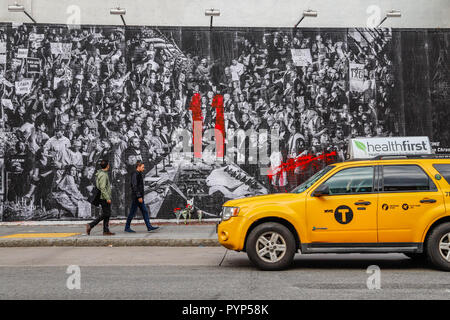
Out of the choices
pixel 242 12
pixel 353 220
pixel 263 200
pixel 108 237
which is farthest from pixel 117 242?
pixel 242 12

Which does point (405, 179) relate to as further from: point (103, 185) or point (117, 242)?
point (103, 185)

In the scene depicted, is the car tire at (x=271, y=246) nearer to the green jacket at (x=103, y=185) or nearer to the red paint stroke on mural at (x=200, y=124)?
the green jacket at (x=103, y=185)

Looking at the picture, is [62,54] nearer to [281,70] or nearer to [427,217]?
[281,70]

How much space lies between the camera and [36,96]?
1786 cm

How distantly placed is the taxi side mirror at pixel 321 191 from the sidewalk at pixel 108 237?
15.9ft

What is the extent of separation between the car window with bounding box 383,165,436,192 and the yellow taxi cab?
15 millimetres

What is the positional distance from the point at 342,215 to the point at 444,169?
192 centimetres

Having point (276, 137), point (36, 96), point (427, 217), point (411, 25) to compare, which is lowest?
point (427, 217)

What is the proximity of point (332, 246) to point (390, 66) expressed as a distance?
11.7m

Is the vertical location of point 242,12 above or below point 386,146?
above

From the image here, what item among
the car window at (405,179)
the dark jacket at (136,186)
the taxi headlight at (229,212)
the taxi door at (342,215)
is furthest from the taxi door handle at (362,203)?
the dark jacket at (136,186)

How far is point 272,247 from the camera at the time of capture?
28.3 ft

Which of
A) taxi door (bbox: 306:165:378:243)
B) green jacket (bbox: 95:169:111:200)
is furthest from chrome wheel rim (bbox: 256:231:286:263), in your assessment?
green jacket (bbox: 95:169:111:200)
